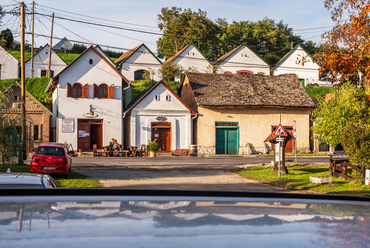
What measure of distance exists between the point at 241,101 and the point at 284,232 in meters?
40.3

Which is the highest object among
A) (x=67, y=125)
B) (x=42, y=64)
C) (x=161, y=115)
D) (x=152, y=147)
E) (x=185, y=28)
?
(x=185, y=28)

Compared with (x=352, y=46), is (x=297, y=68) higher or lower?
higher

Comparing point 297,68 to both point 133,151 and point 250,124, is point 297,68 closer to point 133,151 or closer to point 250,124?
point 250,124

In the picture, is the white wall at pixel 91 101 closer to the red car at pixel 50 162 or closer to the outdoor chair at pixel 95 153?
the outdoor chair at pixel 95 153

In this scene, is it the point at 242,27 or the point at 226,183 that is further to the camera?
the point at 242,27

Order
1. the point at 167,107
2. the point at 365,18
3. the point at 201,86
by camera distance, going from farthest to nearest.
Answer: the point at 201,86, the point at 167,107, the point at 365,18

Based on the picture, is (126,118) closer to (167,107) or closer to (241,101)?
(167,107)

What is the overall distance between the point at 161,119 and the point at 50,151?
20.8 meters

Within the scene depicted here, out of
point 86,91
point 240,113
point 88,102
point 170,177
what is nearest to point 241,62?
point 240,113

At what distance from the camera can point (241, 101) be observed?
42.2 m

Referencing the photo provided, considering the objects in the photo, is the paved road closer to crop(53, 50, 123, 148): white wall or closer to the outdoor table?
the outdoor table

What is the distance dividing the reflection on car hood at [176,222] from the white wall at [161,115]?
37194 millimetres

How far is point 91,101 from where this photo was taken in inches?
1572

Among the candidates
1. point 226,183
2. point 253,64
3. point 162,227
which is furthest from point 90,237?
point 253,64
